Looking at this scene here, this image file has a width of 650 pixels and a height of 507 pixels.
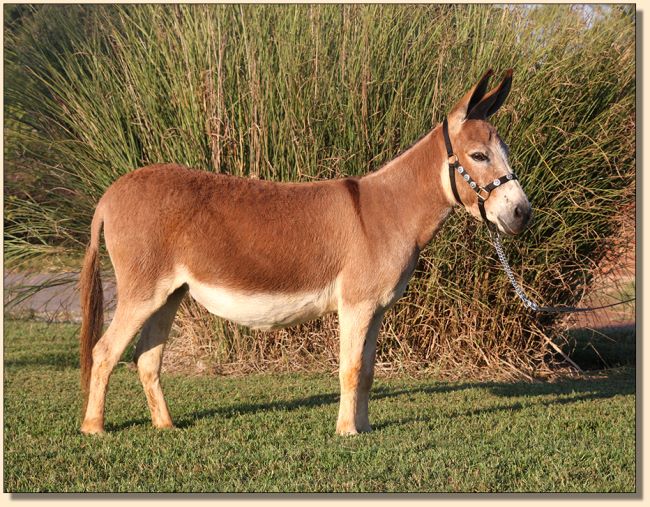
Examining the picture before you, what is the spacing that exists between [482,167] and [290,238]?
→ 43.9 inches

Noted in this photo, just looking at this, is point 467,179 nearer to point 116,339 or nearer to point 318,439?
point 318,439

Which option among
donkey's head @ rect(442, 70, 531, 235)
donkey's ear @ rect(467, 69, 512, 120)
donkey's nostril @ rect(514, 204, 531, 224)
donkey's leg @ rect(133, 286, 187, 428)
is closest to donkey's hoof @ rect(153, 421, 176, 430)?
donkey's leg @ rect(133, 286, 187, 428)

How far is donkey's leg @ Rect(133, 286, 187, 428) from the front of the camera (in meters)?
5.02

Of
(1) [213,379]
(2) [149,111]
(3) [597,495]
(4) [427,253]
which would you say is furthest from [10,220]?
(3) [597,495]

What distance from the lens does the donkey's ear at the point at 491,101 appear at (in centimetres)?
466

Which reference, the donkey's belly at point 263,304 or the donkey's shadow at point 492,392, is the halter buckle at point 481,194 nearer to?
the donkey's belly at point 263,304

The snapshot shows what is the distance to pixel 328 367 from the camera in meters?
7.29

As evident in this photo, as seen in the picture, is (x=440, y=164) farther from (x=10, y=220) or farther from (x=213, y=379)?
(x=10, y=220)

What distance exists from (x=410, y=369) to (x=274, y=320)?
272 centimetres

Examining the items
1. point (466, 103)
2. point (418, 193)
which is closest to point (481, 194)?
point (418, 193)

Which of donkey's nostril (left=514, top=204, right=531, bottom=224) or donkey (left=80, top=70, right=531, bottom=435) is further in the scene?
donkey (left=80, top=70, right=531, bottom=435)

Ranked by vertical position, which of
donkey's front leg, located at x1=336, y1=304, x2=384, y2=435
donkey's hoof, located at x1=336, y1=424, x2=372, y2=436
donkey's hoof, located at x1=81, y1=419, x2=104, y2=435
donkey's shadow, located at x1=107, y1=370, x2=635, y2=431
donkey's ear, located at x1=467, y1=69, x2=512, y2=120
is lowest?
donkey's shadow, located at x1=107, y1=370, x2=635, y2=431

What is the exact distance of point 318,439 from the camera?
476 centimetres

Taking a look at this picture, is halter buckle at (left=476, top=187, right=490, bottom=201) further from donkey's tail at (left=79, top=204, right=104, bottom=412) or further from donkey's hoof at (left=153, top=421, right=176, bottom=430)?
donkey's hoof at (left=153, top=421, right=176, bottom=430)
